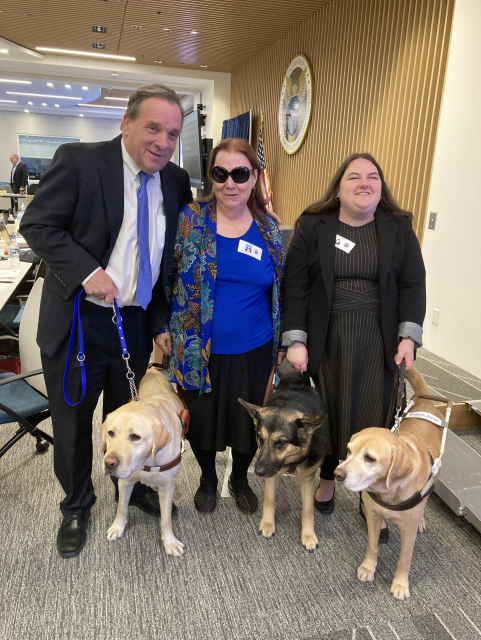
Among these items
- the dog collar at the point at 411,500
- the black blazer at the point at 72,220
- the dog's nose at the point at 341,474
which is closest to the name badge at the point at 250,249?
the black blazer at the point at 72,220

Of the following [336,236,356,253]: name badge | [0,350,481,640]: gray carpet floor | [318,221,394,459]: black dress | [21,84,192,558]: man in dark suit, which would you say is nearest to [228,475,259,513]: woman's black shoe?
[0,350,481,640]: gray carpet floor

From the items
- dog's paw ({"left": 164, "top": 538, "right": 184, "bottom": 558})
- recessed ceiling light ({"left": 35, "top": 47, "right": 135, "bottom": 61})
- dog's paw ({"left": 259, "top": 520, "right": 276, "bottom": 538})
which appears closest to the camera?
dog's paw ({"left": 164, "top": 538, "right": 184, "bottom": 558})

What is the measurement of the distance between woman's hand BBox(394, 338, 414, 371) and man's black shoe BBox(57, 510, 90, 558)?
5.25ft

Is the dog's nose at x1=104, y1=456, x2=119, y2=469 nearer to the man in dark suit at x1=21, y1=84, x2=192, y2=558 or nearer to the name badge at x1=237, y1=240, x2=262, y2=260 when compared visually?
the man in dark suit at x1=21, y1=84, x2=192, y2=558

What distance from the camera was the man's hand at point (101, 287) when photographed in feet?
5.70

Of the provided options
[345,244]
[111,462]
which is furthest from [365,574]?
[345,244]

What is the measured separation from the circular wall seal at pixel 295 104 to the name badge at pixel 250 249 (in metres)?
5.30

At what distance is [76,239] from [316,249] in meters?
1.02

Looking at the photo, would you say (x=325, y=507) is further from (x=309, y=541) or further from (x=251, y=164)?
(x=251, y=164)

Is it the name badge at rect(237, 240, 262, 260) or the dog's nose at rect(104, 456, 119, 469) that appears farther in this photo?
the name badge at rect(237, 240, 262, 260)

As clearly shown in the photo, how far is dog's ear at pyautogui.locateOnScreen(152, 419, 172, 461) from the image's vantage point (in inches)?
68.9

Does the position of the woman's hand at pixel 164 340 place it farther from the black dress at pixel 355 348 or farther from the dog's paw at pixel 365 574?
the dog's paw at pixel 365 574

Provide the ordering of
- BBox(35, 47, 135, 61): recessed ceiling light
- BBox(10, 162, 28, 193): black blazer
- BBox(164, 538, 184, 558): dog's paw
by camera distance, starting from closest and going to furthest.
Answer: BBox(164, 538, 184, 558): dog's paw
BBox(35, 47, 135, 61): recessed ceiling light
BBox(10, 162, 28, 193): black blazer

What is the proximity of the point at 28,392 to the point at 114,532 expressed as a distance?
3.04 feet
